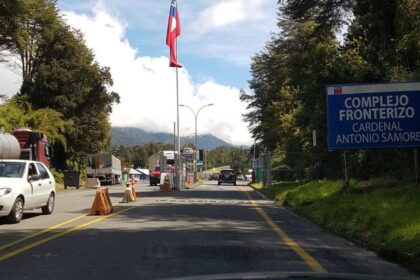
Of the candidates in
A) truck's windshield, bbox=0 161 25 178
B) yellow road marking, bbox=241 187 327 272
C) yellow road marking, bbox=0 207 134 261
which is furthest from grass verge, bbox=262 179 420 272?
truck's windshield, bbox=0 161 25 178

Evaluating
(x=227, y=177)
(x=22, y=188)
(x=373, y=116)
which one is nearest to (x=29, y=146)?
(x=22, y=188)

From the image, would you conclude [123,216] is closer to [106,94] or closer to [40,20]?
[40,20]

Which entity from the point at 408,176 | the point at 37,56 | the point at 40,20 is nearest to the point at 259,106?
the point at 37,56

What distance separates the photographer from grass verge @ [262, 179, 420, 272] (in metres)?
9.96

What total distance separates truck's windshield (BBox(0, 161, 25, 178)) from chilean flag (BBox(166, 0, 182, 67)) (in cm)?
2478

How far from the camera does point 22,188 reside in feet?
50.3

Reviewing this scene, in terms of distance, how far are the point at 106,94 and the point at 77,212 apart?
4702 cm

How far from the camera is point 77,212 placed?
59.7 ft

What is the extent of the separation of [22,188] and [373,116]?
11150 millimetres

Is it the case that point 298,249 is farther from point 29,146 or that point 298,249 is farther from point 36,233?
point 29,146

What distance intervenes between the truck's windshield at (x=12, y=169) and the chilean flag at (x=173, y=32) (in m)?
24.8

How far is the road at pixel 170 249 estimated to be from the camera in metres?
8.09

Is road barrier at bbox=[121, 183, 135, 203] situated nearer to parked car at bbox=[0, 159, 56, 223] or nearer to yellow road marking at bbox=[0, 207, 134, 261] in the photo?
parked car at bbox=[0, 159, 56, 223]

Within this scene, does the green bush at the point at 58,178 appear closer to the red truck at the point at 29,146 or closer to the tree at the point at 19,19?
the tree at the point at 19,19
